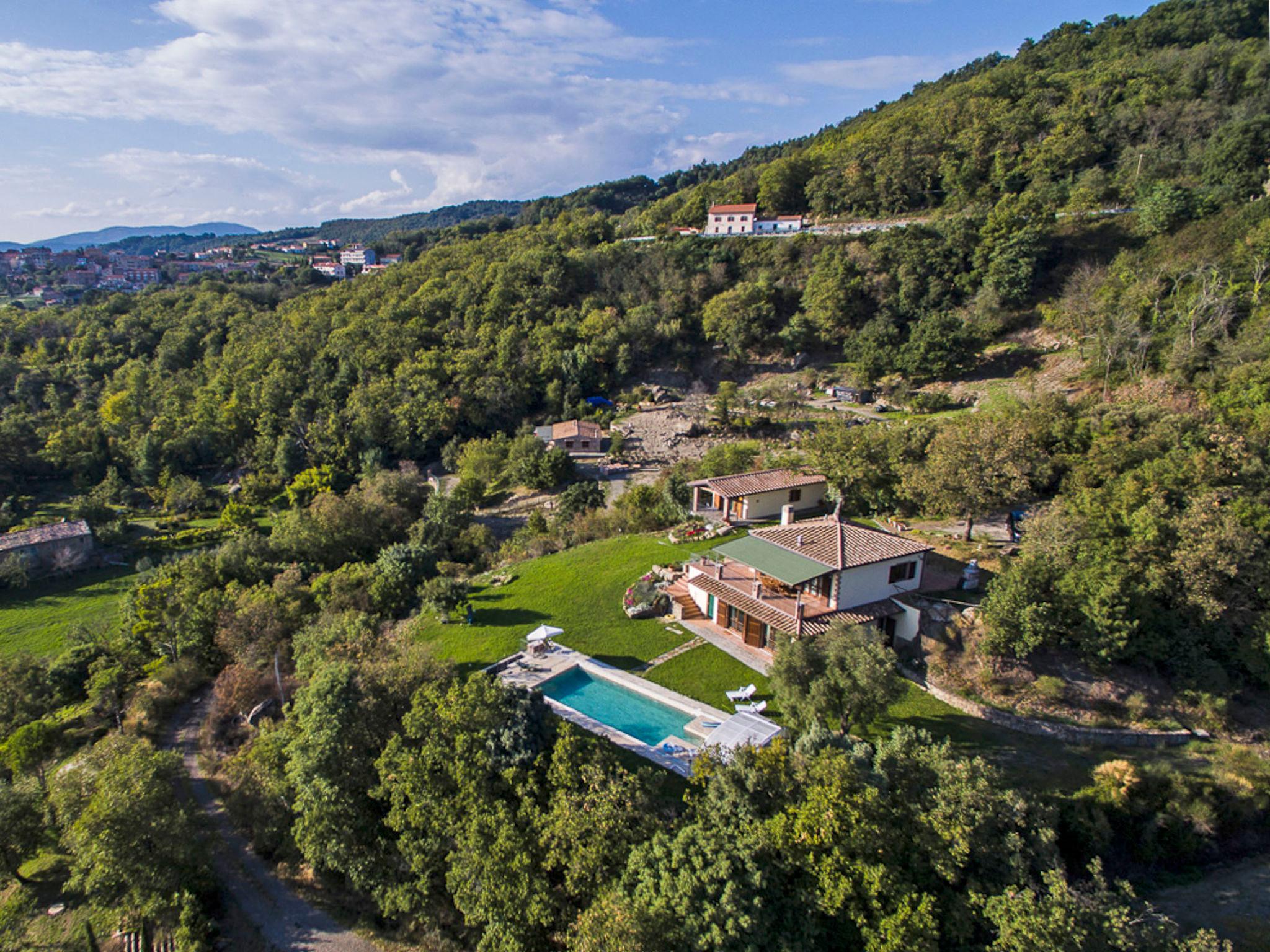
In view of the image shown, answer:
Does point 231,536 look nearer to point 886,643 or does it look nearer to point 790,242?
point 886,643

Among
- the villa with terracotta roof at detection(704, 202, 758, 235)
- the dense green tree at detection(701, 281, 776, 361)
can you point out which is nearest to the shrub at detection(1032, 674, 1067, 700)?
the dense green tree at detection(701, 281, 776, 361)

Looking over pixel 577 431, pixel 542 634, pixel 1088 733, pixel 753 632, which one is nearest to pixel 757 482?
pixel 753 632

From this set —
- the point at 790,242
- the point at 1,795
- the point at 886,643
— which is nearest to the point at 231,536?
the point at 1,795

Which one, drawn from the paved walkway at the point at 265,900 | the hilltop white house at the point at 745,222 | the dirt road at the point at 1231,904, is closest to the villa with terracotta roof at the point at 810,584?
the dirt road at the point at 1231,904

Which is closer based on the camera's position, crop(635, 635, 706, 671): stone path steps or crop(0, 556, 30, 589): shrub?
crop(635, 635, 706, 671): stone path steps

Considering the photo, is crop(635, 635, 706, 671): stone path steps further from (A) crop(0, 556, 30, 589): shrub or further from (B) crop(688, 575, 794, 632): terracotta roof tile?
(A) crop(0, 556, 30, 589): shrub

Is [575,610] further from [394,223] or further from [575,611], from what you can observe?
[394,223]

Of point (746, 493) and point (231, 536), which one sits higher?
point (746, 493)

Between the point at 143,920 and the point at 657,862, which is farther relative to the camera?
the point at 143,920
